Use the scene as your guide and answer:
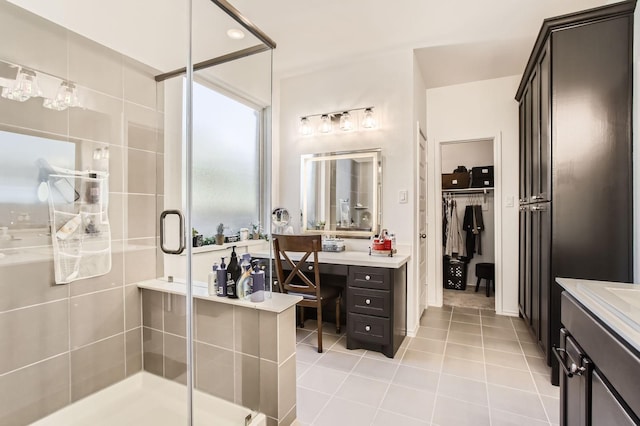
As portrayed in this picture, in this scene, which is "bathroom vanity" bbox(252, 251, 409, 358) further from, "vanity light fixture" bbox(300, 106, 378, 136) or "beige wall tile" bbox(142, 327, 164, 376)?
"vanity light fixture" bbox(300, 106, 378, 136)

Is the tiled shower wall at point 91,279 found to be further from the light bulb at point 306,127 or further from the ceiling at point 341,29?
the light bulb at point 306,127

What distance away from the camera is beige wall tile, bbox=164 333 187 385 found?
1.77 metres

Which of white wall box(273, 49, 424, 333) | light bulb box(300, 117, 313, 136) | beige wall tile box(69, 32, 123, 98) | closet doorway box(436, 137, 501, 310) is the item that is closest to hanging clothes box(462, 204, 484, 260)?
closet doorway box(436, 137, 501, 310)

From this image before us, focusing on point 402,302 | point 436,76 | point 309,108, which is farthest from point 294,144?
point 402,302

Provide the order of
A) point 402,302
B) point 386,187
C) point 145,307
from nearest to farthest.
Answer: point 145,307
point 402,302
point 386,187

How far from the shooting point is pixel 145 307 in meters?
2.02

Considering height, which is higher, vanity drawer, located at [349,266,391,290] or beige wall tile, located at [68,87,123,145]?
beige wall tile, located at [68,87,123,145]

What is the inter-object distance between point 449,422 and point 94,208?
7.86 ft

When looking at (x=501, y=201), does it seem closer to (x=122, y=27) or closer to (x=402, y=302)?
(x=402, y=302)

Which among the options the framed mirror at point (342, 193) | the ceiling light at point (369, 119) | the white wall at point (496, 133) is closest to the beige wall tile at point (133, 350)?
the framed mirror at point (342, 193)

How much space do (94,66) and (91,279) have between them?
4.11 ft

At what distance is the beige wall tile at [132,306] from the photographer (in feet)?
6.52

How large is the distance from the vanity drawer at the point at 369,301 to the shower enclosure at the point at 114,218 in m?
1.19

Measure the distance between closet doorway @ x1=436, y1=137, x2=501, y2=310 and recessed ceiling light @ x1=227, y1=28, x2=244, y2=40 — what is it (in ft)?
11.7
